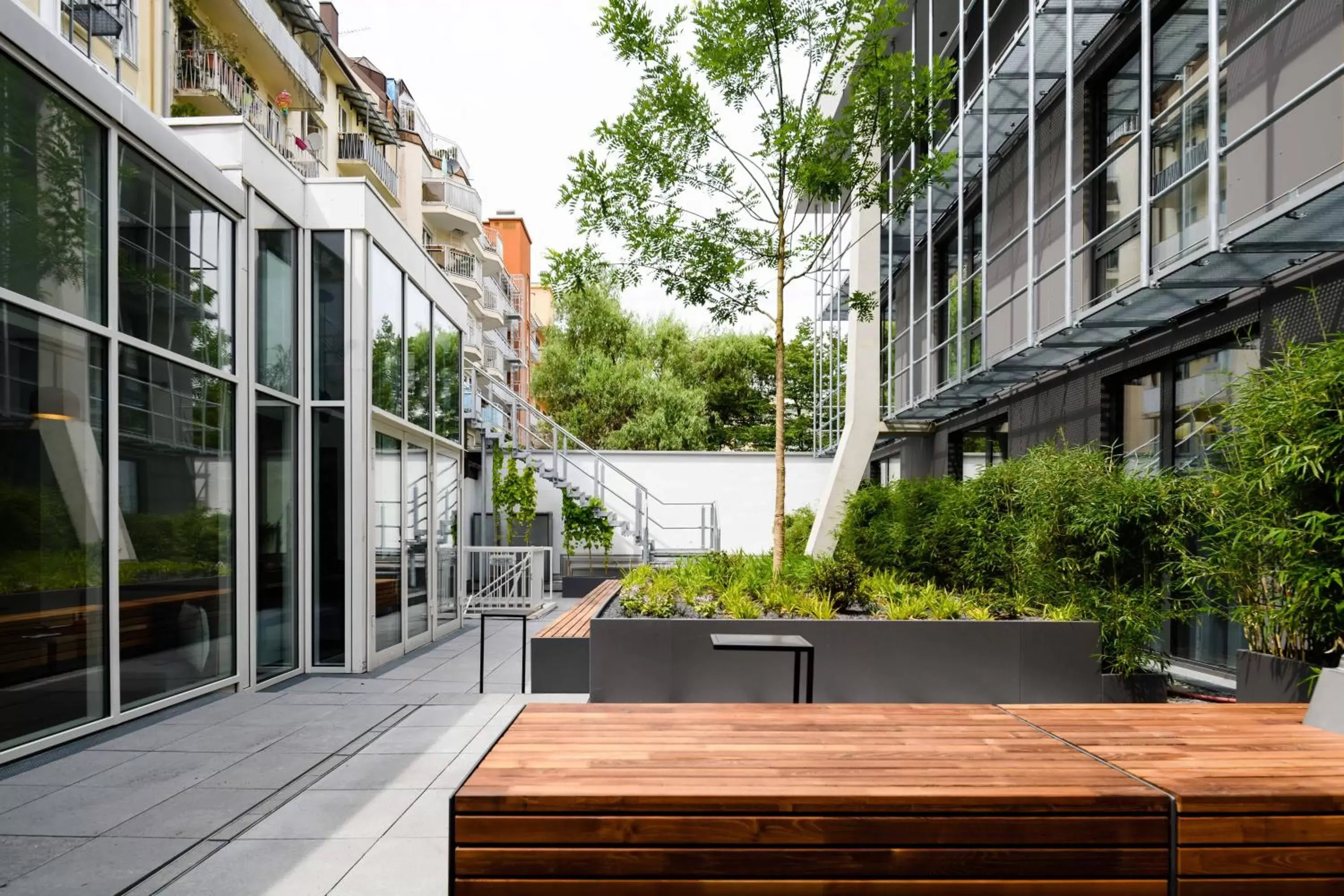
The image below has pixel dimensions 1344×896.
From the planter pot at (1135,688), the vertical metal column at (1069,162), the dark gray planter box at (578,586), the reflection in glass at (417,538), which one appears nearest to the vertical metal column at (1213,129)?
the vertical metal column at (1069,162)

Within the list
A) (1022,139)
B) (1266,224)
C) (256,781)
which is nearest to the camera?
(256,781)

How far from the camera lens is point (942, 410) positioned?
45.9 feet

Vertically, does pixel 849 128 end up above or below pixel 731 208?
above

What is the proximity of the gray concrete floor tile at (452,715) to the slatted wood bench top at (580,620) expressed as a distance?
683 mm

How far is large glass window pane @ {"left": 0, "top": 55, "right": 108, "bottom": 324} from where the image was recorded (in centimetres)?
516

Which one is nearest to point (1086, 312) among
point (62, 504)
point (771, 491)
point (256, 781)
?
point (256, 781)

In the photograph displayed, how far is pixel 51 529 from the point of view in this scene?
17.5ft

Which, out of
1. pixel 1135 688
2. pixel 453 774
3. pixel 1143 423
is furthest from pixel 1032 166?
pixel 453 774

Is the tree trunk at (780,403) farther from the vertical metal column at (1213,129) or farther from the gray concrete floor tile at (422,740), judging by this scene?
the vertical metal column at (1213,129)

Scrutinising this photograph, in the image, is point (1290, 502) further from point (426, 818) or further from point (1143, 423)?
point (1143, 423)

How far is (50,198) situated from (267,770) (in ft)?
11.4

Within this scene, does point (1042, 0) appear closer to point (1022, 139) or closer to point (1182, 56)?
point (1182, 56)

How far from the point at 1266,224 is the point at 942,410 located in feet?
28.3

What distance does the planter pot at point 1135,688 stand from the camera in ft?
20.7
